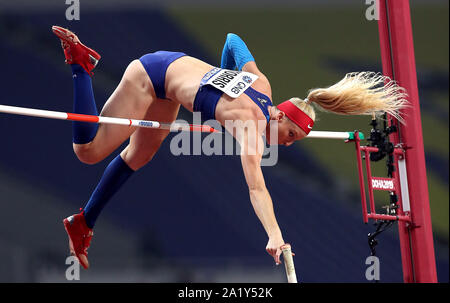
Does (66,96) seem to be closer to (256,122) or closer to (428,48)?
(256,122)

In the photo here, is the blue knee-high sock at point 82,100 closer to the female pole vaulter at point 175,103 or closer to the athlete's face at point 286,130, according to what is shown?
the female pole vaulter at point 175,103

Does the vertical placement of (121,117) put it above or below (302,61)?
below

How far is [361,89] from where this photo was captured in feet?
10.2

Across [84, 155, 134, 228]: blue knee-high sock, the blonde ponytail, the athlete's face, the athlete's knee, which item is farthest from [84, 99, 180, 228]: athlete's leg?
the blonde ponytail

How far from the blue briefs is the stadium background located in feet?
7.24

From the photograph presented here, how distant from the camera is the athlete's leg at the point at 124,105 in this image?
118 inches

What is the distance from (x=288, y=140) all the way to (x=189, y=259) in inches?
89.7

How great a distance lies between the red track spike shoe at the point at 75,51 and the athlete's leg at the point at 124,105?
0.62 feet

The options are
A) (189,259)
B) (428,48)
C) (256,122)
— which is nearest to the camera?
(256,122)

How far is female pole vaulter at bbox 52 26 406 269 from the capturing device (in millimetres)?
2838

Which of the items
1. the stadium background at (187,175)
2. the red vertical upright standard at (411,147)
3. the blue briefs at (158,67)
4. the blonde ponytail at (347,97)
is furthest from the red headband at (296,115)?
the stadium background at (187,175)

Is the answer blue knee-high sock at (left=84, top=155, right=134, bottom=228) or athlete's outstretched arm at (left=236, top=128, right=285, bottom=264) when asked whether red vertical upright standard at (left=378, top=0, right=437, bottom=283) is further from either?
blue knee-high sock at (left=84, top=155, right=134, bottom=228)

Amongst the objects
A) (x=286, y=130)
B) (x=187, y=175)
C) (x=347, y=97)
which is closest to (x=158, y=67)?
(x=286, y=130)
